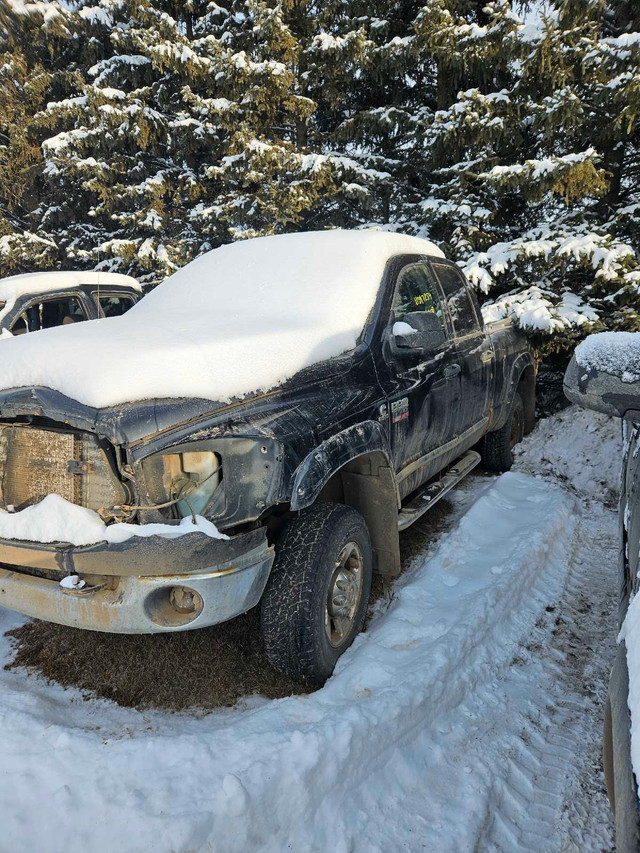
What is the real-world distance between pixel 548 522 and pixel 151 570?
314 cm

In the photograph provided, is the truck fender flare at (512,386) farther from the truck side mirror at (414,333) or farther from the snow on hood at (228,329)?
the truck side mirror at (414,333)

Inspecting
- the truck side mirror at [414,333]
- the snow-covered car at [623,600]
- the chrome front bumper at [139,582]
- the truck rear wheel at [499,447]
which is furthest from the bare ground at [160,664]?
the truck rear wheel at [499,447]

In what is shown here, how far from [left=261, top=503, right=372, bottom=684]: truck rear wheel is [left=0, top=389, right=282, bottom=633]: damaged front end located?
18 cm

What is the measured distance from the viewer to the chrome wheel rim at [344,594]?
2.58 meters

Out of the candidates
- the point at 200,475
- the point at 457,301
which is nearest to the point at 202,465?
the point at 200,475

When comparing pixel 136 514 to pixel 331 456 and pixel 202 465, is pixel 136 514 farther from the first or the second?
pixel 331 456

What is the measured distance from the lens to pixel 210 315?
3076mm

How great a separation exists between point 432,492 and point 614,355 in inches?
84.7

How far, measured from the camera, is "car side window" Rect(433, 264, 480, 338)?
13.6 ft

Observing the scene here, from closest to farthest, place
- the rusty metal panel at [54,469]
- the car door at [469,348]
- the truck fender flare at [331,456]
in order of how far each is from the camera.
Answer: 1. the rusty metal panel at [54,469]
2. the truck fender flare at [331,456]
3. the car door at [469,348]

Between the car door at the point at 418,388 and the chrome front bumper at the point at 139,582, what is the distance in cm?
132

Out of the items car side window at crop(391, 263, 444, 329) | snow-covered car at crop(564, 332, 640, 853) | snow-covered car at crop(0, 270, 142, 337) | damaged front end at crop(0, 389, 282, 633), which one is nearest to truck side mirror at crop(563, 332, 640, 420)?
snow-covered car at crop(564, 332, 640, 853)

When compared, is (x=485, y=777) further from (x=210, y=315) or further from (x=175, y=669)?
(x=210, y=315)

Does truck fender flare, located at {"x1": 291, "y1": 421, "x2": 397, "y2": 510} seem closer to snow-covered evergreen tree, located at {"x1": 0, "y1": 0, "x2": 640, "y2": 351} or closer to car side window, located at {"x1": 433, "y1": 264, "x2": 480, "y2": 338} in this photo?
car side window, located at {"x1": 433, "y1": 264, "x2": 480, "y2": 338}
